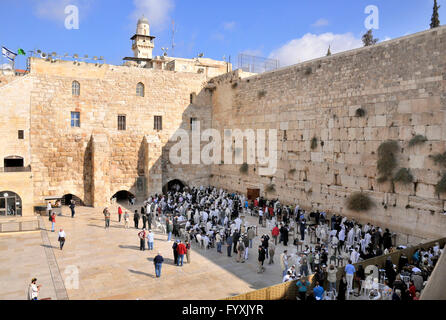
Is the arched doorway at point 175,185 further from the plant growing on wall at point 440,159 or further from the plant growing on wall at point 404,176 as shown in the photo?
the plant growing on wall at point 440,159

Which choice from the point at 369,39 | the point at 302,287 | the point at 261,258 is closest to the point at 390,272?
the point at 302,287

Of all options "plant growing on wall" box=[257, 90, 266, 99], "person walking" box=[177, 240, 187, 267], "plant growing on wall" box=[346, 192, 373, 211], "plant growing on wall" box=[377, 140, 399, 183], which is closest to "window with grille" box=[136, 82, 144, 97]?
"plant growing on wall" box=[257, 90, 266, 99]

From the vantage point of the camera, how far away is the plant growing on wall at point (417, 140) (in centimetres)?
1204

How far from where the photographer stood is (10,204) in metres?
17.9

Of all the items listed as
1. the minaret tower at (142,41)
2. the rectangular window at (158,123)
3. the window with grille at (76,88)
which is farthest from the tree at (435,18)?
the minaret tower at (142,41)

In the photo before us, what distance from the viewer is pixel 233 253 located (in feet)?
40.9

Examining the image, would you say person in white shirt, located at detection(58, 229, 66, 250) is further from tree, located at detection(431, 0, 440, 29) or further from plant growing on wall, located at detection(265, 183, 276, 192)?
tree, located at detection(431, 0, 440, 29)

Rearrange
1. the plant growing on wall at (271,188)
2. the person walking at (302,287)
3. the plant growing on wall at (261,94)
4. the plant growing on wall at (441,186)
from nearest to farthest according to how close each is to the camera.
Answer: the person walking at (302,287)
the plant growing on wall at (441,186)
the plant growing on wall at (271,188)
the plant growing on wall at (261,94)

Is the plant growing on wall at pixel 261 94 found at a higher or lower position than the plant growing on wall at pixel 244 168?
higher

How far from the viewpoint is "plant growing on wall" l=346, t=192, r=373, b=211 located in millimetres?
13828

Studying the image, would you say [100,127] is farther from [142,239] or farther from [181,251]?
[181,251]

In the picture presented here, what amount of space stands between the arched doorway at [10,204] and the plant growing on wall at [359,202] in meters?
16.5

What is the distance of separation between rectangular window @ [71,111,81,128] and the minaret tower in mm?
22740
